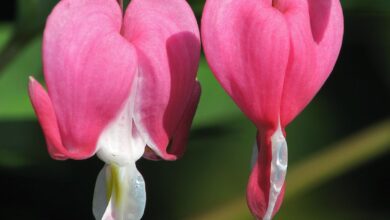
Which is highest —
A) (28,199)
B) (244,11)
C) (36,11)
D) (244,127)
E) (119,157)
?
(244,11)

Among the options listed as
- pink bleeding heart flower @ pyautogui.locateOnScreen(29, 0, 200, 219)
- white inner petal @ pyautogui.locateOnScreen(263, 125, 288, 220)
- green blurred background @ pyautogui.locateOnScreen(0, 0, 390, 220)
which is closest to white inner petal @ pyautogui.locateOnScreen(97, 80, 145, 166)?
pink bleeding heart flower @ pyautogui.locateOnScreen(29, 0, 200, 219)

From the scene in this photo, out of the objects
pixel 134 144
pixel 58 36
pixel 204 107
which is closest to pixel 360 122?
pixel 204 107

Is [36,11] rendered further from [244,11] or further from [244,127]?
[244,11]

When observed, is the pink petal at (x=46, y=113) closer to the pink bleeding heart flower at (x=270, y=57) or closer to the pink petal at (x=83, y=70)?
the pink petal at (x=83, y=70)

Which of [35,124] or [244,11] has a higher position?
[244,11]

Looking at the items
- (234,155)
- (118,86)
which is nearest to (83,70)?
(118,86)

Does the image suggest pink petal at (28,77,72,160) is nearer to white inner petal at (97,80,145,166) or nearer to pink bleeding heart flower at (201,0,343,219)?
white inner petal at (97,80,145,166)

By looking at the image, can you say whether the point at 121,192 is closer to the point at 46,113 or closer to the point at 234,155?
the point at 46,113
